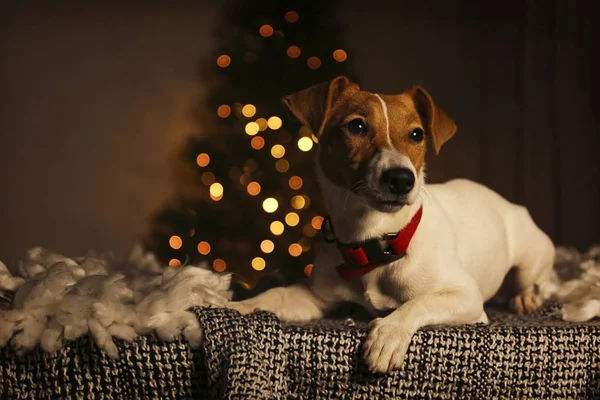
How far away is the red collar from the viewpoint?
1.63m

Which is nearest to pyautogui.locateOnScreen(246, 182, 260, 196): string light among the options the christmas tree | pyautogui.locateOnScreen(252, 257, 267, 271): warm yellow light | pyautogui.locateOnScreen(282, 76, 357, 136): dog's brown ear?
the christmas tree

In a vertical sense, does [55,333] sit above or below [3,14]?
below

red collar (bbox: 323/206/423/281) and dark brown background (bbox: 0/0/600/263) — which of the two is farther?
dark brown background (bbox: 0/0/600/263)

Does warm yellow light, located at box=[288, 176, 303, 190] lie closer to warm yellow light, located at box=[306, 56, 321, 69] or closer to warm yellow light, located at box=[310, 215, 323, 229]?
warm yellow light, located at box=[310, 215, 323, 229]

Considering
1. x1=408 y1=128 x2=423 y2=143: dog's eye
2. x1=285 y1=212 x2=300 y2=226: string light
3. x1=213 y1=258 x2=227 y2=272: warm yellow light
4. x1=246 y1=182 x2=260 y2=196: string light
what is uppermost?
x1=408 y1=128 x2=423 y2=143: dog's eye

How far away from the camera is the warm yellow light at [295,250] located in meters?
3.02

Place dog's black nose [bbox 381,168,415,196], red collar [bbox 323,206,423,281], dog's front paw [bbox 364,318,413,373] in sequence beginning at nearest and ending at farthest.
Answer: dog's front paw [bbox 364,318,413,373], dog's black nose [bbox 381,168,415,196], red collar [bbox 323,206,423,281]

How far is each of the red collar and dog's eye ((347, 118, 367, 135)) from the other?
277 mm

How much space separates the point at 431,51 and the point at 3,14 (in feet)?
9.36

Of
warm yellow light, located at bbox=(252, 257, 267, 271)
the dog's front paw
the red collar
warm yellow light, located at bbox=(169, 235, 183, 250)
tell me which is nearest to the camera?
the dog's front paw

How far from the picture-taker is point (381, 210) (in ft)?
5.10

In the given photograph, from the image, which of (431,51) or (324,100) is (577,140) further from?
(324,100)

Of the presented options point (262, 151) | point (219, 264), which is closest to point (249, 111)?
point (262, 151)

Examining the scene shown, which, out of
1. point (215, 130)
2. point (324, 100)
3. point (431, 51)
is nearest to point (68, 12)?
point (215, 130)
